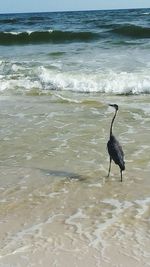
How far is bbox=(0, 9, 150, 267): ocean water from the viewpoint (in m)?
4.88

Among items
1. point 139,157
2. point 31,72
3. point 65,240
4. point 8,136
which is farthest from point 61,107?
point 65,240

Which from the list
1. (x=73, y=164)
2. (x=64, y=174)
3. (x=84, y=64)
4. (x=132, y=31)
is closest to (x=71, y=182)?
(x=64, y=174)

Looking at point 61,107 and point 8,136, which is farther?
point 61,107

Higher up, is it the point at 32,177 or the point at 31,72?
the point at 32,177

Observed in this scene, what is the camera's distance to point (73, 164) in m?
7.35

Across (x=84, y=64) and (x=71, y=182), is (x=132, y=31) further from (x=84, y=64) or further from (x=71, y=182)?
(x=71, y=182)

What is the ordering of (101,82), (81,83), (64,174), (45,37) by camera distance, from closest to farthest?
(64,174)
(101,82)
(81,83)
(45,37)

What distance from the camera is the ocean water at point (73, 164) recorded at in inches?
192

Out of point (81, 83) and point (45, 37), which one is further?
point (45, 37)

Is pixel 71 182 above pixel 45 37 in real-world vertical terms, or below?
above

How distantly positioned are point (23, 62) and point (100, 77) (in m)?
4.81

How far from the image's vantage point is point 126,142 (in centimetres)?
830

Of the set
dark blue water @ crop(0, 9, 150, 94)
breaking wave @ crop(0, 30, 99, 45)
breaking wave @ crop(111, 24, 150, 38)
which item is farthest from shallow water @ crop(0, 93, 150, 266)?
breaking wave @ crop(111, 24, 150, 38)

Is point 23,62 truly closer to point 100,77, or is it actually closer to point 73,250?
point 100,77
